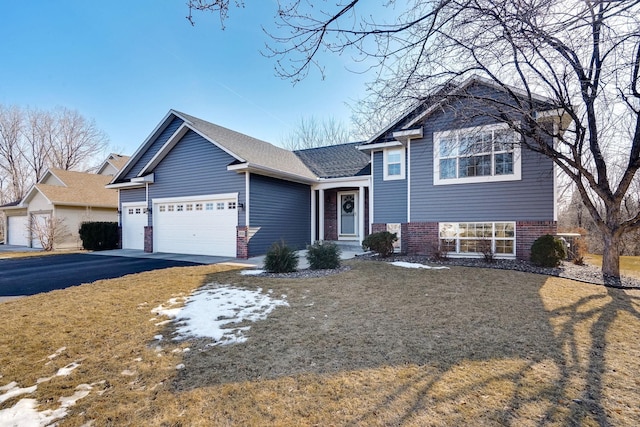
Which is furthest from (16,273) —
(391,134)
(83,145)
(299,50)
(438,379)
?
(83,145)

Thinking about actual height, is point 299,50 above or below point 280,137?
below

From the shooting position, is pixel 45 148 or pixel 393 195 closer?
pixel 393 195

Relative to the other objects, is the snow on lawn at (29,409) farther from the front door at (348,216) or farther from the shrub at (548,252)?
the front door at (348,216)

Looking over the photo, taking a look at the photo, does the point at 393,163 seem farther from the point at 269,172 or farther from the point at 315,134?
the point at 315,134

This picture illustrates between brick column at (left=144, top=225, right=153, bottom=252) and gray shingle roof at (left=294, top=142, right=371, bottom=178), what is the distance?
325 inches

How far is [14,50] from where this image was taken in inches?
605

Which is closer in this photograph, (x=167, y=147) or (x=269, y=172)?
(x=269, y=172)

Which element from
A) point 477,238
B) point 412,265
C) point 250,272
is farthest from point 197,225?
point 477,238

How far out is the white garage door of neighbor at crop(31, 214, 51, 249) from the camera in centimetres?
1747

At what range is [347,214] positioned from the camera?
15664mm

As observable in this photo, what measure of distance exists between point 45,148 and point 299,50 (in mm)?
41897

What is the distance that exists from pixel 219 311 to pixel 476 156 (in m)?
9.15

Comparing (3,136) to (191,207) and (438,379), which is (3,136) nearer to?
(191,207)

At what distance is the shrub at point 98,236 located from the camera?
1599 centimetres
